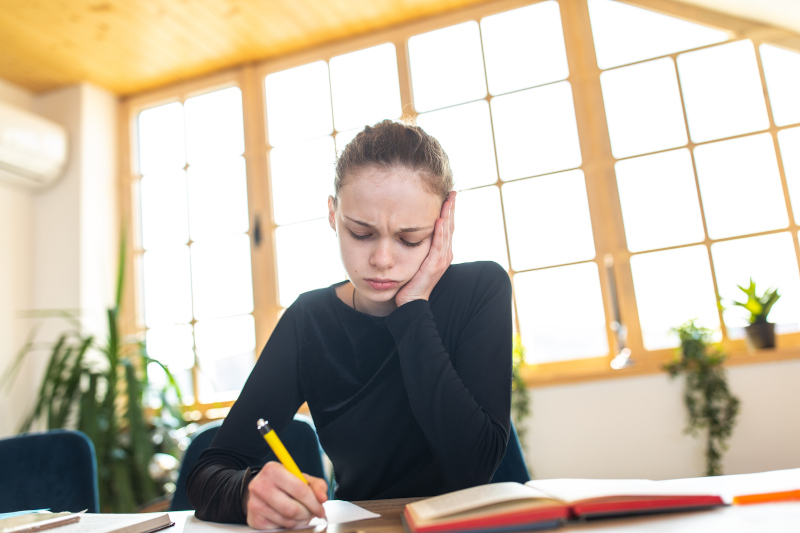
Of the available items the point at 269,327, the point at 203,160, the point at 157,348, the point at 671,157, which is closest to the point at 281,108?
the point at 203,160

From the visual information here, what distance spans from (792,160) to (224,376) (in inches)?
129

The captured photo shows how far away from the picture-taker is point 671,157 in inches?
117

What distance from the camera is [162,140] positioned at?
3945mm

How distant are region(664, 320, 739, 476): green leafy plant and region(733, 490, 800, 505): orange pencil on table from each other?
210 cm

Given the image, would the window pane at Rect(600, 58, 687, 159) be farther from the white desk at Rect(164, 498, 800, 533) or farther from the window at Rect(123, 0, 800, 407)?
the white desk at Rect(164, 498, 800, 533)

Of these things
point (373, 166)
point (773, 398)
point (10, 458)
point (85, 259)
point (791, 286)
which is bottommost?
point (773, 398)

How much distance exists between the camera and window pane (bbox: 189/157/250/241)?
366 centimetres

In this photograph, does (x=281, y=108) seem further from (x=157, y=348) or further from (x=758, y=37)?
(x=758, y=37)

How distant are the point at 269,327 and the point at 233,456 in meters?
2.41

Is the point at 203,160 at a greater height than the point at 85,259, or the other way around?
the point at 203,160

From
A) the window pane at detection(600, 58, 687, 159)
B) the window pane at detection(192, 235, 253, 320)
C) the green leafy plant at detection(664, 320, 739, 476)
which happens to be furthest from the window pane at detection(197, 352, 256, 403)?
the window pane at detection(600, 58, 687, 159)

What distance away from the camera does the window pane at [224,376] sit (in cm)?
347

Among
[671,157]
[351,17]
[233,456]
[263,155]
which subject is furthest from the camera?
[263,155]

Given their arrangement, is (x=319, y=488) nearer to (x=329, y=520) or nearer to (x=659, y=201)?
(x=329, y=520)
